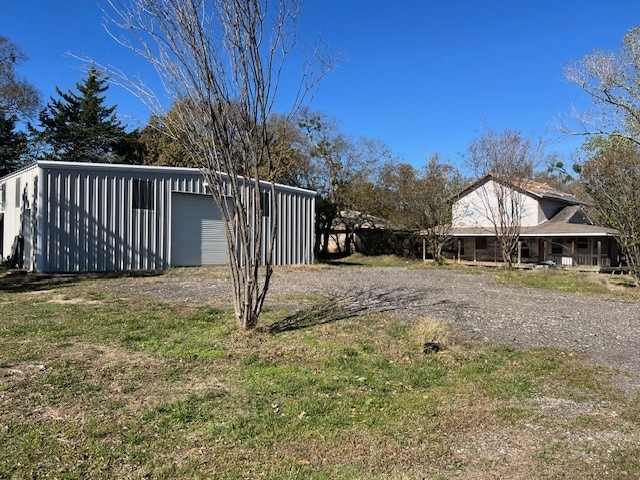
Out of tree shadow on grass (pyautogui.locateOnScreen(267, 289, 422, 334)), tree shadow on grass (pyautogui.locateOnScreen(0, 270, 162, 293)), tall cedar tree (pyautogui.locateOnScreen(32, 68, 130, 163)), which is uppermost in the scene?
tall cedar tree (pyautogui.locateOnScreen(32, 68, 130, 163))

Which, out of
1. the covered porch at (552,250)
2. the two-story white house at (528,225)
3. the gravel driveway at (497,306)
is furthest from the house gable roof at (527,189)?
the gravel driveway at (497,306)

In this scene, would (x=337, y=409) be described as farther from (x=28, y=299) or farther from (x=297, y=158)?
(x=297, y=158)

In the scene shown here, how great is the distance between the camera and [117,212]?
1550 cm

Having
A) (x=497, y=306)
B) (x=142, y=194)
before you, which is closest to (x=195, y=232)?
(x=142, y=194)

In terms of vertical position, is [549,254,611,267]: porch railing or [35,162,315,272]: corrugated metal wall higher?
[35,162,315,272]: corrugated metal wall

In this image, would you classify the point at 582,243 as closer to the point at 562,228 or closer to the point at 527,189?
the point at 562,228

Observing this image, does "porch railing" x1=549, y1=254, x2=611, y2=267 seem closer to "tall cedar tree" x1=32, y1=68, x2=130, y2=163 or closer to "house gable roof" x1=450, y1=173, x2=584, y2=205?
"house gable roof" x1=450, y1=173, x2=584, y2=205

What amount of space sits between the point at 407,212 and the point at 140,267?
1964cm

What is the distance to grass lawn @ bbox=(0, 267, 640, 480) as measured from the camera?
3035 mm

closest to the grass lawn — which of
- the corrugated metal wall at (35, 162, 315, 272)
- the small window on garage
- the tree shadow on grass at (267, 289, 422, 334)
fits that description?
the tree shadow on grass at (267, 289, 422, 334)

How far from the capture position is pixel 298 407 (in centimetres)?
399

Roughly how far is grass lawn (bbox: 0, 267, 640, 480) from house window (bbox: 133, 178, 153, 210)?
31.4 feet

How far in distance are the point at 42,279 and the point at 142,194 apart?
14.0ft

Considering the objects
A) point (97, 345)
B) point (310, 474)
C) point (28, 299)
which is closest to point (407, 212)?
point (28, 299)
